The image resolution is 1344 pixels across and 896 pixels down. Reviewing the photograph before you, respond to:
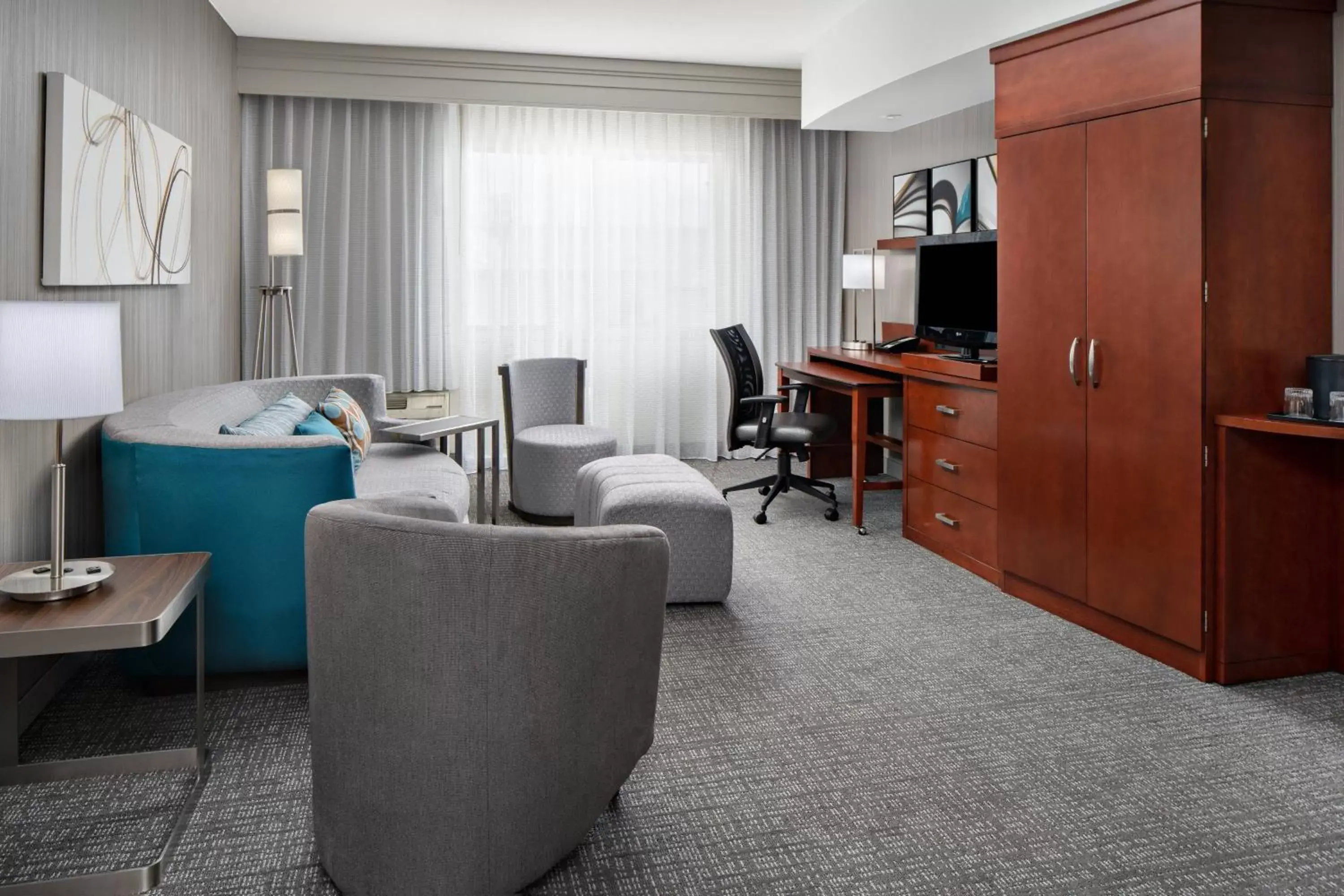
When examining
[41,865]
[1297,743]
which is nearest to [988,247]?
[1297,743]

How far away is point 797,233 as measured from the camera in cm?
723

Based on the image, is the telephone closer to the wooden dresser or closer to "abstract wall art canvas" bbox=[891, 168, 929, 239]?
"abstract wall art canvas" bbox=[891, 168, 929, 239]

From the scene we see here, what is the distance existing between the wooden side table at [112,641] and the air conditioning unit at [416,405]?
4020mm

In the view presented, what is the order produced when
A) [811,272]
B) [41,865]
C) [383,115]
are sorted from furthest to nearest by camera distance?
[811,272]
[383,115]
[41,865]

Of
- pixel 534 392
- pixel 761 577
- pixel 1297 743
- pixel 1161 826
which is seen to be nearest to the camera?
pixel 1161 826

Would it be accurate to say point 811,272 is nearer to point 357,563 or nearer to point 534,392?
point 534,392

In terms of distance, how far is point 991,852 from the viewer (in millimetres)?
2152

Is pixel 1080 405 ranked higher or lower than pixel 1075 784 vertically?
higher

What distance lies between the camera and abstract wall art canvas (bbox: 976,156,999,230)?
5220 mm

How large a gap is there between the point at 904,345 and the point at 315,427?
3321 millimetres

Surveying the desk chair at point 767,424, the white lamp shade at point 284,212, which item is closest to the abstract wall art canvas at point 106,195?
the white lamp shade at point 284,212

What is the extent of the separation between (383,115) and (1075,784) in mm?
5704

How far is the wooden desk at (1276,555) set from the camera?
3.06 metres

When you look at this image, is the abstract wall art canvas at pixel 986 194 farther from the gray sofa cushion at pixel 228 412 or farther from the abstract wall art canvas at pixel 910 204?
the gray sofa cushion at pixel 228 412
